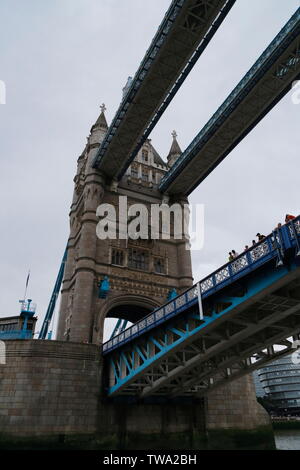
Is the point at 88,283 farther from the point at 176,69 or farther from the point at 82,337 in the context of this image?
the point at 176,69

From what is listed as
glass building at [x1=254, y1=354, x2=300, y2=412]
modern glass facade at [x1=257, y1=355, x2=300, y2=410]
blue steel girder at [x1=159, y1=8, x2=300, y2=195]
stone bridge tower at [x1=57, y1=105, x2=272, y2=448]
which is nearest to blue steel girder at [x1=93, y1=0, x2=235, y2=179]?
stone bridge tower at [x1=57, y1=105, x2=272, y2=448]

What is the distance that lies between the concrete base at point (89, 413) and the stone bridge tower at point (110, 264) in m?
4.38

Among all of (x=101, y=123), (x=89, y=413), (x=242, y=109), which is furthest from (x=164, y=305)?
(x=101, y=123)

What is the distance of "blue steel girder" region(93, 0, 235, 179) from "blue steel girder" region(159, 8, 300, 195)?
4494 millimetres

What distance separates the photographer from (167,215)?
124 feet

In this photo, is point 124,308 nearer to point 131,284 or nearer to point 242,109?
point 131,284

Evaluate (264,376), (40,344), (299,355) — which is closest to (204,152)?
(40,344)

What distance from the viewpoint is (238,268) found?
15.6 meters

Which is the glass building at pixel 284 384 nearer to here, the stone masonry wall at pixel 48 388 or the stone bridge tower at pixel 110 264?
the stone bridge tower at pixel 110 264

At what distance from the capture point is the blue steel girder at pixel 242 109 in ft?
84.9

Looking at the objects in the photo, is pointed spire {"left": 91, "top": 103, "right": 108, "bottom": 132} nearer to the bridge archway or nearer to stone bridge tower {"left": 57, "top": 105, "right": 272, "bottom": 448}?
stone bridge tower {"left": 57, "top": 105, "right": 272, "bottom": 448}

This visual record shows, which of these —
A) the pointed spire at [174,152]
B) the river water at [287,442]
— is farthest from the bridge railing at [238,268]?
the pointed spire at [174,152]

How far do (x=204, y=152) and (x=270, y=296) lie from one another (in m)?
21.8

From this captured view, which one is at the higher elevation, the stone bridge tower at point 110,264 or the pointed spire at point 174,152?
the pointed spire at point 174,152
